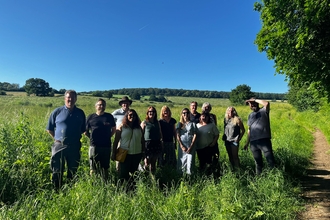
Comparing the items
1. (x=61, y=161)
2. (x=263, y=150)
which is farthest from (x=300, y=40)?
(x=61, y=161)

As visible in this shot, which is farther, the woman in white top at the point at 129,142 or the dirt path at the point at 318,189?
the woman in white top at the point at 129,142

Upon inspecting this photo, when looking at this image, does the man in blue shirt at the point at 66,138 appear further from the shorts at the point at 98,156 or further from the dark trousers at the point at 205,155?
the dark trousers at the point at 205,155

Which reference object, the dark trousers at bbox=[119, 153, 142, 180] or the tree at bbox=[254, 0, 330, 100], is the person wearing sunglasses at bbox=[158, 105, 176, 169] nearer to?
the dark trousers at bbox=[119, 153, 142, 180]

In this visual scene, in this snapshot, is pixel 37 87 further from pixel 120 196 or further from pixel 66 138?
pixel 120 196

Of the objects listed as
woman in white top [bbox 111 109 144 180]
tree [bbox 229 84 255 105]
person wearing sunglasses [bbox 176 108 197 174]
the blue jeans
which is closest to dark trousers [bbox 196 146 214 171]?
person wearing sunglasses [bbox 176 108 197 174]

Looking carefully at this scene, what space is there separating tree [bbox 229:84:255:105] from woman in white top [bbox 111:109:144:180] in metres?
50.7

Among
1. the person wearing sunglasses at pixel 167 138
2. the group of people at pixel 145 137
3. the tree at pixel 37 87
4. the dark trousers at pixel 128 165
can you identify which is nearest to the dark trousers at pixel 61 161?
the group of people at pixel 145 137

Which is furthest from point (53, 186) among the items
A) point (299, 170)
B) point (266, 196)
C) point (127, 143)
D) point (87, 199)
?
point (299, 170)

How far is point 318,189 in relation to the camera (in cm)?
509

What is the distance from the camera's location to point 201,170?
5.25 meters

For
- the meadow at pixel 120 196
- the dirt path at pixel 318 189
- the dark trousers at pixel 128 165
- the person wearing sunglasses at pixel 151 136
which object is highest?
the person wearing sunglasses at pixel 151 136

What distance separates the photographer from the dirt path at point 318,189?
3890 mm

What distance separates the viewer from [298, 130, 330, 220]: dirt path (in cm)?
389

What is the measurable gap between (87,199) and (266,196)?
289 centimetres
